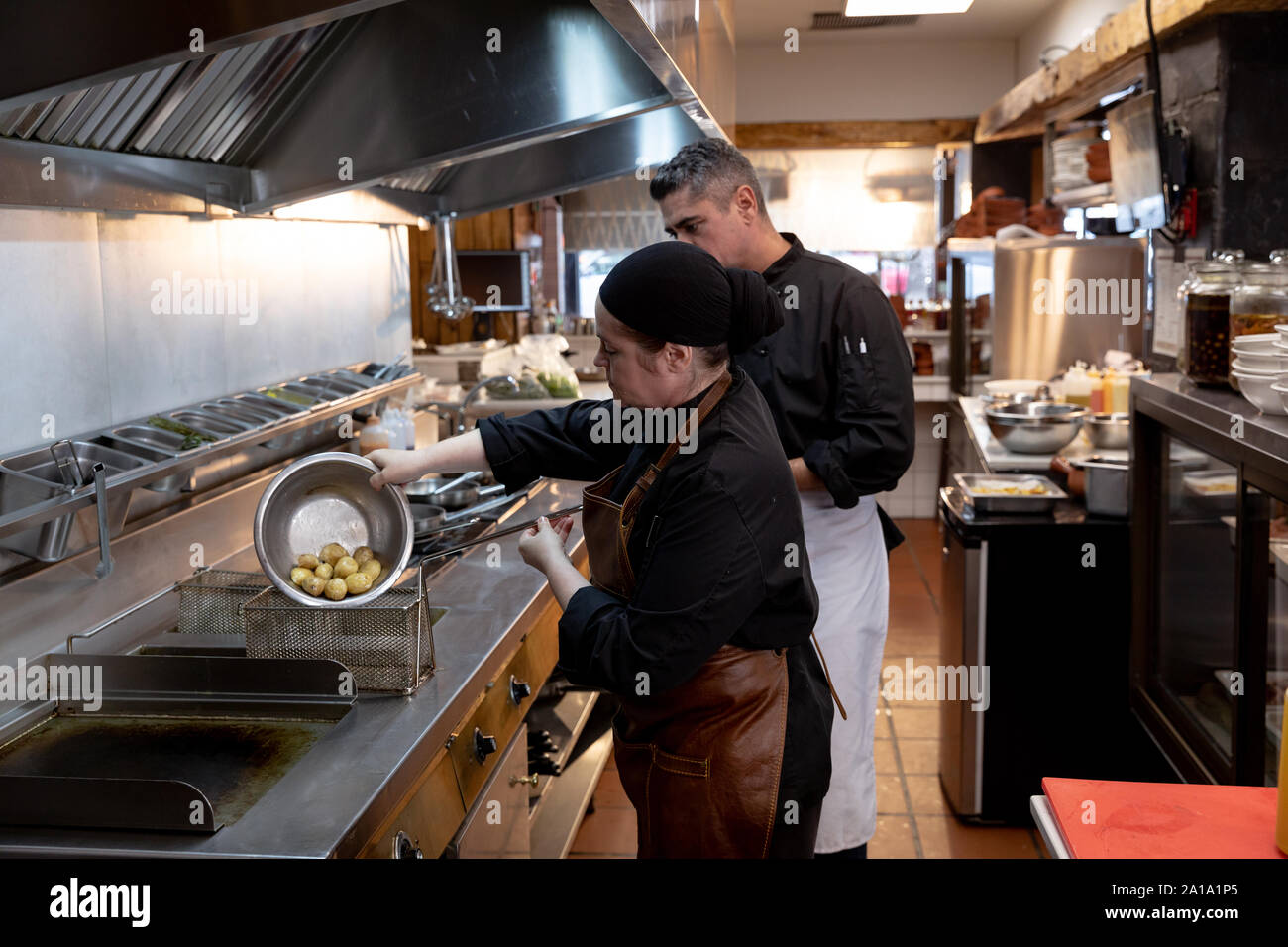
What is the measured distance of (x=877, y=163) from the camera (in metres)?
10.3

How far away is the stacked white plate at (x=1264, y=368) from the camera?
8.02 feet

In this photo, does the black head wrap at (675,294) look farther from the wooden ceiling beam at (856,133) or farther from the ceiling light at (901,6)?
the wooden ceiling beam at (856,133)

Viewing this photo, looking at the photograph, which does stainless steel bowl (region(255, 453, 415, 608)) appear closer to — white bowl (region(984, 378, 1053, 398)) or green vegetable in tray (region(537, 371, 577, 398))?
green vegetable in tray (region(537, 371, 577, 398))

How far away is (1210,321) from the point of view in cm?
302

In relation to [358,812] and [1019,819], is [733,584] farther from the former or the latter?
[1019,819]

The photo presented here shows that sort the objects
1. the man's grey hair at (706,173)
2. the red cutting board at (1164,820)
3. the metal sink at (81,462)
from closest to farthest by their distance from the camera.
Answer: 1. the red cutting board at (1164,820)
2. the metal sink at (81,462)
3. the man's grey hair at (706,173)

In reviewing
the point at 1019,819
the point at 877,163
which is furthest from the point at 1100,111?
the point at 1019,819

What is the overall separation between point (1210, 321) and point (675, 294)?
192 cm

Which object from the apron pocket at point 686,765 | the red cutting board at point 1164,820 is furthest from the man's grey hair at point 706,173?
the red cutting board at point 1164,820

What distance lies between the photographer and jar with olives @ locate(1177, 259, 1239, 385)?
9.79ft

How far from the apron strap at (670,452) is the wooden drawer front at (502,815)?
699 mm

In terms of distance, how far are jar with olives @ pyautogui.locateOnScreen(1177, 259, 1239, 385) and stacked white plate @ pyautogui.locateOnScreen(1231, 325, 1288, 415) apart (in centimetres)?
34

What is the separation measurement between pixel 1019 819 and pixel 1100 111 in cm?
495

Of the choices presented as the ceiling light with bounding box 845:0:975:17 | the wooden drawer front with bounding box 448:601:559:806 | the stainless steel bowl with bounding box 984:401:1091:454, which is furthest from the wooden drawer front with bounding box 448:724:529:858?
the ceiling light with bounding box 845:0:975:17
